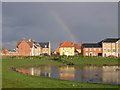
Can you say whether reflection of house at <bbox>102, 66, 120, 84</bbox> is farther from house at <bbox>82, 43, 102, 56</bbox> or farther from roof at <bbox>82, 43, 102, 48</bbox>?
roof at <bbox>82, 43, 102, 48</bbox>

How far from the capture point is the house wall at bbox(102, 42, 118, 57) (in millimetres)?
94500

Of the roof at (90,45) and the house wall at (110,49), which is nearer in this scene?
the house wall at (110,49)

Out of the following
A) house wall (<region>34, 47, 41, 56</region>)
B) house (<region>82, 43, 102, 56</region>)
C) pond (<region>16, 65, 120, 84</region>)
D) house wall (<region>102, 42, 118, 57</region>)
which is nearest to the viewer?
pond (<region>16, 65, 120, 84</region>)

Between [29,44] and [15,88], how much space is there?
270 ft

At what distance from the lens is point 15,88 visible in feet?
51.2

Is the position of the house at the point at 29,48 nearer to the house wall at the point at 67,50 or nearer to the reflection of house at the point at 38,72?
the house wall at the point at 67,50

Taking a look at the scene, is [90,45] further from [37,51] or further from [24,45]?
[24,45]

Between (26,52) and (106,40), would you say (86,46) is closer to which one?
(106,40)

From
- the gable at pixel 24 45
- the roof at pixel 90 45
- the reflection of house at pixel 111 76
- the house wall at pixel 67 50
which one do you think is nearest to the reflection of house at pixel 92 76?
the reflection of house at pixel 111 76

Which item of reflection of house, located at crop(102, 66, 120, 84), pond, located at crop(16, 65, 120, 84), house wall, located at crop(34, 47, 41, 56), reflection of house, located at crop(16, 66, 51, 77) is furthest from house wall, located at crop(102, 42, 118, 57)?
reflection of house, located at crop(102, 66, 120, 84)

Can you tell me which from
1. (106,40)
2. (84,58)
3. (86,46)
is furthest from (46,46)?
(84,58)

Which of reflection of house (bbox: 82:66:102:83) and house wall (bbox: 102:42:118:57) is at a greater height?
house wall (bbox: 102:42:118:57)

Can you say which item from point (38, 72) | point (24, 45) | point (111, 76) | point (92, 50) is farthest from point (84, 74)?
point (24, 45)

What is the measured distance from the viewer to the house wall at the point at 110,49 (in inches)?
3720
